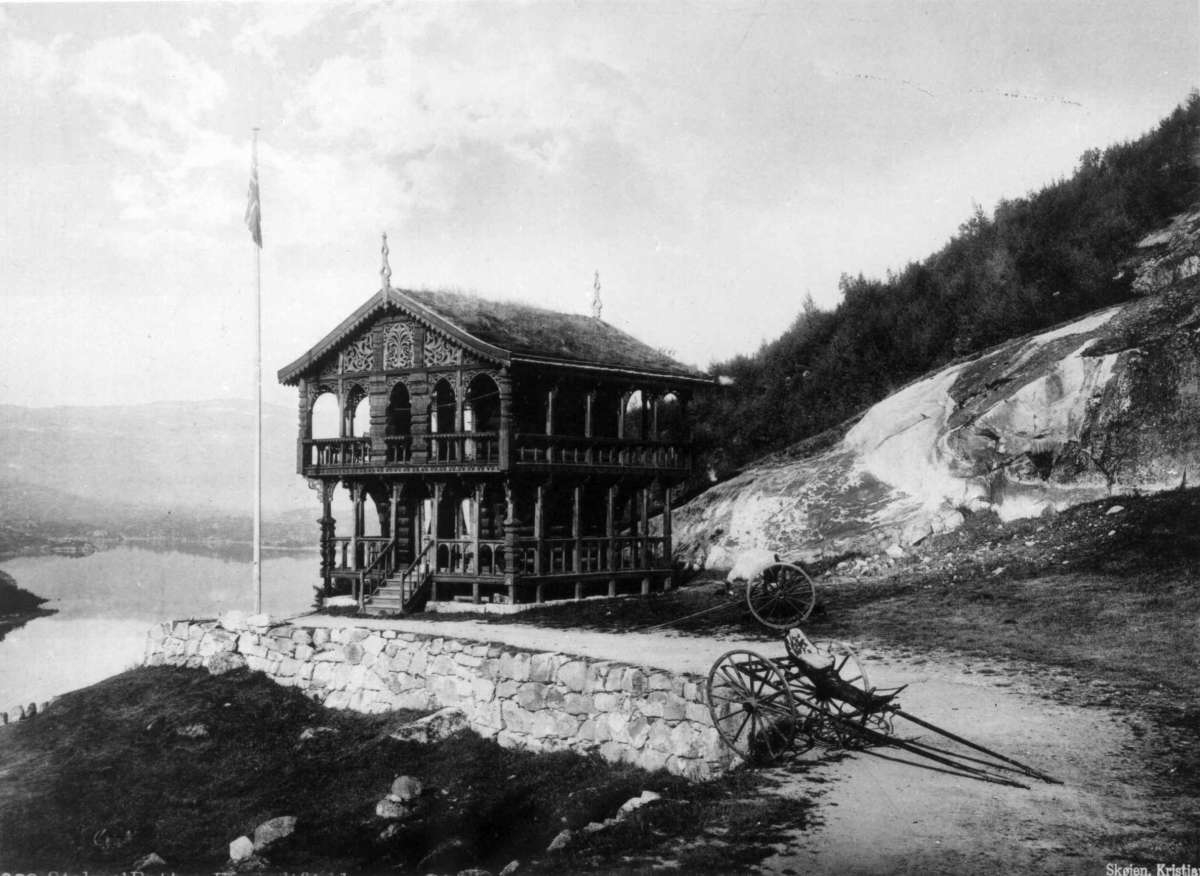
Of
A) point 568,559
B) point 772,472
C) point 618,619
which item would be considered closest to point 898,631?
point 618,619

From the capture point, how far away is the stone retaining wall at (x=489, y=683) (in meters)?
12.8

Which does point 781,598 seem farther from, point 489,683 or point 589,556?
point 589,556

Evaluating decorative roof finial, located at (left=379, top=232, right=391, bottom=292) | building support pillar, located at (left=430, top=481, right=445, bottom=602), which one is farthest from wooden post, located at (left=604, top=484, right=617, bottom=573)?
decorative roof finial, located at (left=379, top=232, right=391, bottom=292)

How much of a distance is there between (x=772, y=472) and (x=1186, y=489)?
42.2 feet

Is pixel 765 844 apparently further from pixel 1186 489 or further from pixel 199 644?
pixel 199 644

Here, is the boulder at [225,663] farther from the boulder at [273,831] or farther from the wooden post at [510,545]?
the boulder at [273,831]

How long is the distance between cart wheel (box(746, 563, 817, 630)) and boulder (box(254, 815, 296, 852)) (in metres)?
7.93

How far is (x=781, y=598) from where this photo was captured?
17.2 meters

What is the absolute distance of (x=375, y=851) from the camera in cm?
1223

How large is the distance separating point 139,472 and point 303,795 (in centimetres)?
12559

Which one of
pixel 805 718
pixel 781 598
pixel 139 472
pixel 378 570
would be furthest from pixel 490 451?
pixel 139 472

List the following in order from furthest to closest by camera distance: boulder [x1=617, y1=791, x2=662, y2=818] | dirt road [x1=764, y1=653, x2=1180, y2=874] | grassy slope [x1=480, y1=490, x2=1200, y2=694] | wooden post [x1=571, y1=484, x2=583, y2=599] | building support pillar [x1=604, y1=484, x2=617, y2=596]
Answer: building support pillar [x1=604, y1=484, x2=617, y2=596] → wooden post [x1=571, y1=484, x2=583, y2=599] → grassy slope [x1=480, y1=490, x2=1200, y2=694] → boulder [x1=617, y1=791, x2=662, y2=818] → dirt road [x1=764, y1=653, x2=1180, y2=874]

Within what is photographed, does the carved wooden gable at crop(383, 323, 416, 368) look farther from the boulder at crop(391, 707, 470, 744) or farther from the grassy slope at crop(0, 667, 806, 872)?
the boulder at crop(391, 707, 470, 744)

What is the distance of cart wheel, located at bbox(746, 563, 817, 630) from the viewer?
1705cm
